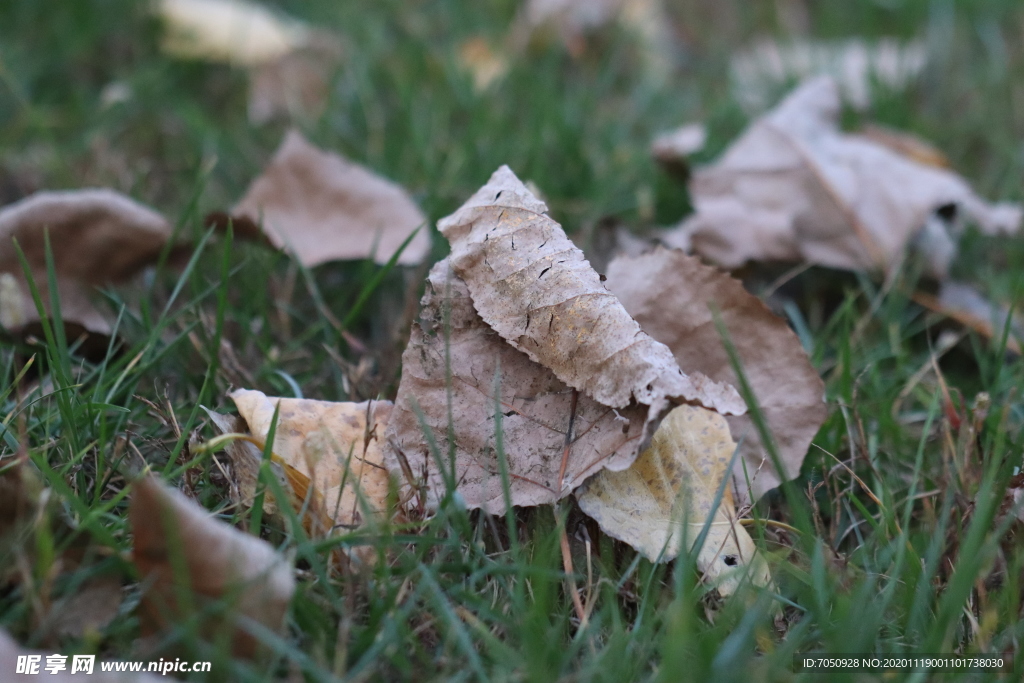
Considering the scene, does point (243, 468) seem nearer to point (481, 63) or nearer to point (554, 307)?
point (554, 307)

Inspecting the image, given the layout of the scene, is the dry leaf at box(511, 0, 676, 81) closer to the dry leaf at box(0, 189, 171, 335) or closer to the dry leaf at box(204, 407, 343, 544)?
the dry leaf at box(0, 189, 171, 335)

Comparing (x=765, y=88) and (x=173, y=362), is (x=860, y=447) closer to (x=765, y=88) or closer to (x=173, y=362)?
(x=173, y=362)

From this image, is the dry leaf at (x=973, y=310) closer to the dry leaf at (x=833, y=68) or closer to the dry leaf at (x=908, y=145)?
the dry leaf at (x=908, y=145)

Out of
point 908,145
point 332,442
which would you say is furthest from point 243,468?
point 908,145

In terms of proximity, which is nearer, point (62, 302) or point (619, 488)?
point (619, 488)

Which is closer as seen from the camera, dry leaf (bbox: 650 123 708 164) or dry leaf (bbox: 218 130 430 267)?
dry leaf (bbox: 218 130 430 267)

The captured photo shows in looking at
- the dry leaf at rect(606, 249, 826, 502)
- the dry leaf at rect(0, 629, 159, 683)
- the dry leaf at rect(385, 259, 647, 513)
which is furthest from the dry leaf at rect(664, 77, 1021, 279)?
the dry leaf at rect(0, 629, 159, 683)

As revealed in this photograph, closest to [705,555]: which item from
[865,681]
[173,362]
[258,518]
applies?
[865,681]
